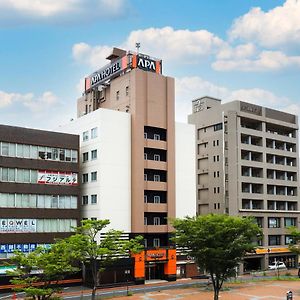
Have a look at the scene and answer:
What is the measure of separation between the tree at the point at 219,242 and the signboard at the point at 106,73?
32967mm

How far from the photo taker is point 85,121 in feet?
233

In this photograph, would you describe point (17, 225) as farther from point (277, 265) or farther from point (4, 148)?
point (277, 265)


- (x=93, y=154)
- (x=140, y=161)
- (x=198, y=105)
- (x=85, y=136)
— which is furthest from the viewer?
(x=198, y=105)

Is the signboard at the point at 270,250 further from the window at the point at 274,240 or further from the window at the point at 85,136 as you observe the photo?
the window at the point at 85,136

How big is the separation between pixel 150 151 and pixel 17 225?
22.2 meters

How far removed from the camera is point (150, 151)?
237 feet

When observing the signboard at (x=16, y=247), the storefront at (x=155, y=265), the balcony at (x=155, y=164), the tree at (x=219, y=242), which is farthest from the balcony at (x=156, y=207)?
the tree at (x=219, y=242)

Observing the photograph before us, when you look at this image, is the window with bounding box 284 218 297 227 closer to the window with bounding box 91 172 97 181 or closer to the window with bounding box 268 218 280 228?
the window with bounding box 268 218 280 228

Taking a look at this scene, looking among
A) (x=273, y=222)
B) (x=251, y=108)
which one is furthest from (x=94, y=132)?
(x=273, y=222)

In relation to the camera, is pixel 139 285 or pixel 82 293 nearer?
pixel 82 293

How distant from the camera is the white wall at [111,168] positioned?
6669 cm

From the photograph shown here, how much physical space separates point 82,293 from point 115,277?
901cm

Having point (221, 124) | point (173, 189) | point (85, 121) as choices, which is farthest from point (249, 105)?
point (85, 121)

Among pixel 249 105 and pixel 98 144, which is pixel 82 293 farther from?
pixel 249 105
